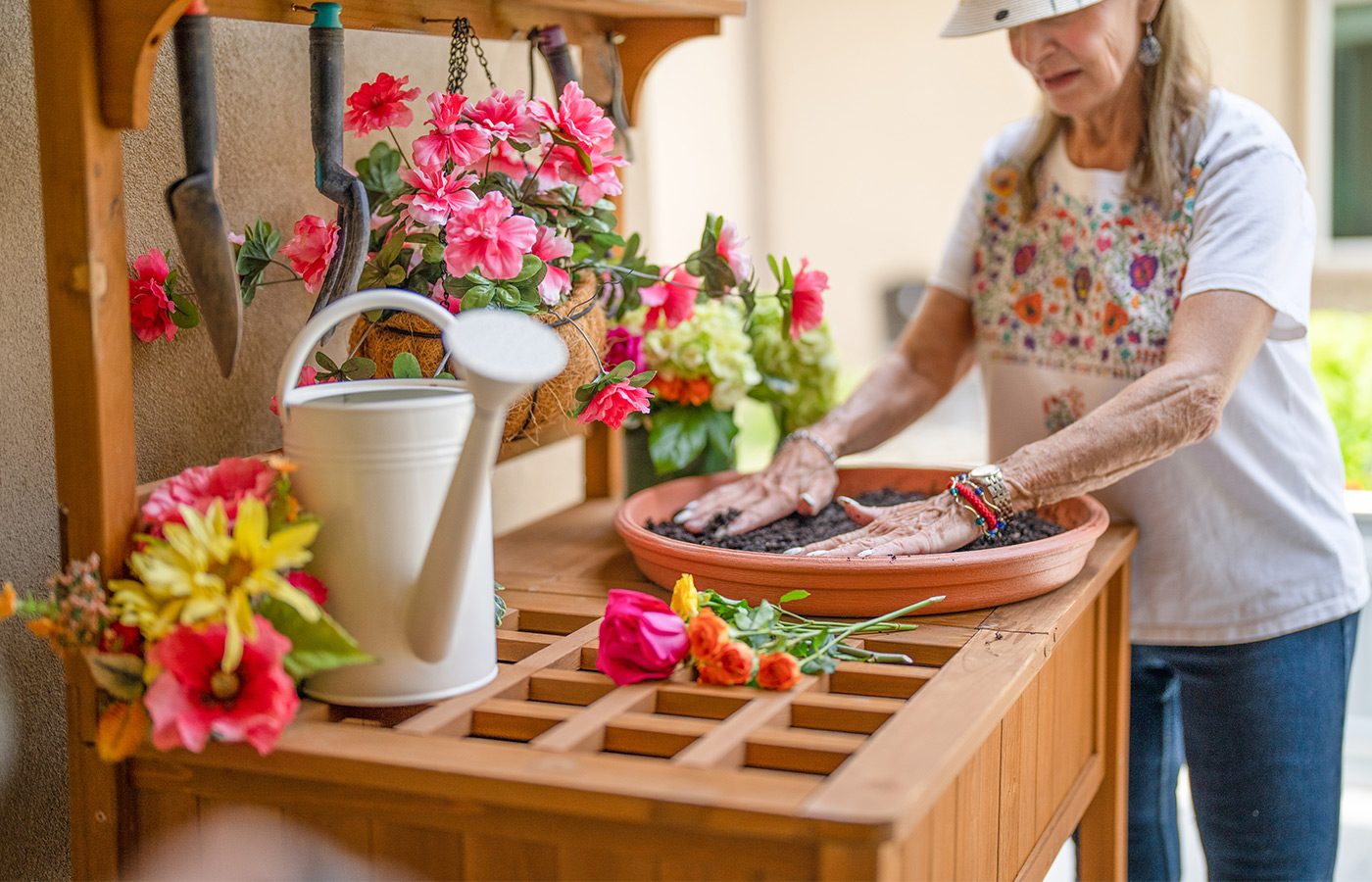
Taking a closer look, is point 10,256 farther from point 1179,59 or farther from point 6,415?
point 1179,59

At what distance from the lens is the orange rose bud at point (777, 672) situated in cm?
95

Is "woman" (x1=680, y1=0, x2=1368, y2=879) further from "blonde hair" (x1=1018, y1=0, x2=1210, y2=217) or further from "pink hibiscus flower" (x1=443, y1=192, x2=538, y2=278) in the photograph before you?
"pink hibiscus flower" (x1=443, y1=192, x2=538, y2=278)

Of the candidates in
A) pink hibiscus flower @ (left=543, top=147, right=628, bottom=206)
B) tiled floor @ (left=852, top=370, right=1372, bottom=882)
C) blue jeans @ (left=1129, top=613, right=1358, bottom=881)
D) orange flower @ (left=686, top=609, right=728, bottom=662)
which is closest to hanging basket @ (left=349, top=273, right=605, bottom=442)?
pink hibiscus flower @ (left=543, top=147, right=628, bottom=206)

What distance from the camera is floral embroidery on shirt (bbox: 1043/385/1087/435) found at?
1.59 meters

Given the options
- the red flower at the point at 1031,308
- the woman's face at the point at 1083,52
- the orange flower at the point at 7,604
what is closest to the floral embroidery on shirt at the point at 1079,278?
the red flower at the point at 1031,308

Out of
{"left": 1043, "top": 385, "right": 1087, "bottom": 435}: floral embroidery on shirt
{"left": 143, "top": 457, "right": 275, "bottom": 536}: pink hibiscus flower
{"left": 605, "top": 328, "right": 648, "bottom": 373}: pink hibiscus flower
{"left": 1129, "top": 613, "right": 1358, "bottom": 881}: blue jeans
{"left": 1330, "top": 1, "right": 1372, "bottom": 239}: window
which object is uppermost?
{"left": 1330, "top": 1, "right": 1372, "bottom": 239}: window

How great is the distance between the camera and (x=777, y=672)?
953mm

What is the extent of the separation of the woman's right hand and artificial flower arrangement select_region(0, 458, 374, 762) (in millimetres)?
596

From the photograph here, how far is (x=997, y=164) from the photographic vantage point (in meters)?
1.73

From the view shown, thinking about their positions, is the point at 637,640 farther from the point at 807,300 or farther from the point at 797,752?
the point at 807,300

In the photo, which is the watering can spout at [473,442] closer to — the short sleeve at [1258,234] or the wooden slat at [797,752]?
the wooden slat at [797,752]

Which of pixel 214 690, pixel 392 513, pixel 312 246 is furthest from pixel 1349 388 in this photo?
pixel 214 690

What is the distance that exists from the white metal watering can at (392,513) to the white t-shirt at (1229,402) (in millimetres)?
946

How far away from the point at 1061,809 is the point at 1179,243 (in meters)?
0.69
